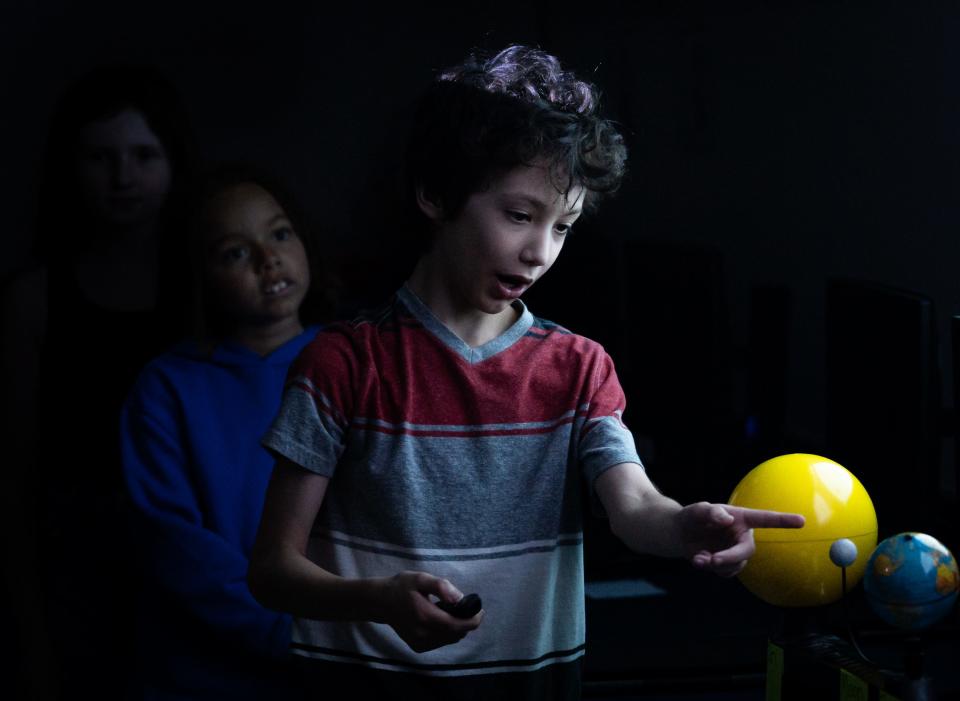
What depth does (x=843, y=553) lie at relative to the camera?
105 cm

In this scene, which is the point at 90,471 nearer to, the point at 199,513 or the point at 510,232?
the point at 199,513

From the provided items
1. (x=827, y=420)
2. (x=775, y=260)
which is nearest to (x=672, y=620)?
Result: (x=827, y=420)

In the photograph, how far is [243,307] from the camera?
135 cm

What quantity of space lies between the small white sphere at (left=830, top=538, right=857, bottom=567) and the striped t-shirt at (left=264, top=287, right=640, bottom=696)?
20 centimetres

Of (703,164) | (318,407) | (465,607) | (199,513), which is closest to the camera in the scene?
(465,607)

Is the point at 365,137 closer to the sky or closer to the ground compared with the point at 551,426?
closer to the sky

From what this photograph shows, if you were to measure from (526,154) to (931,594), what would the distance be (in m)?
0.49

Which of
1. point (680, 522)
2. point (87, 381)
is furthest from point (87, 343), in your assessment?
point (680, 522)

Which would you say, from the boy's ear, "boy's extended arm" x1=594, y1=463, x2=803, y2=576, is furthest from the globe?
the boy's ear

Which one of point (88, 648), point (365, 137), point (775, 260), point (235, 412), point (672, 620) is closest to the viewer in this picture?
point (235, 412)

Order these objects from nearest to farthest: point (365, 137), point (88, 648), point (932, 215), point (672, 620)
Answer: point (88, 648) < point (672, 620) < point (932, 215) < point (365, 137)

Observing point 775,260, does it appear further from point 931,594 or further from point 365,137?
point 931,594

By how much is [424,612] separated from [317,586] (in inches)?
4.6

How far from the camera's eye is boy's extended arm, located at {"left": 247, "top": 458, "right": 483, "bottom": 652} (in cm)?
82
